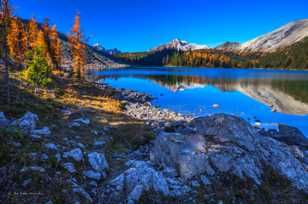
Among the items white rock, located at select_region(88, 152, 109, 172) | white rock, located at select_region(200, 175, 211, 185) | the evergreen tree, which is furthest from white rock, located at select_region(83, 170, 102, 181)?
the evergreen tree

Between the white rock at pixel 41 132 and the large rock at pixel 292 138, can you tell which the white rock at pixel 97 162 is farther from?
the large rock at pixel 292 138

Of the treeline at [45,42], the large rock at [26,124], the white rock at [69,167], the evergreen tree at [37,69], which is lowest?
the white rock at [69,167]

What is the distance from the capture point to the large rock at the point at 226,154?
794 cm

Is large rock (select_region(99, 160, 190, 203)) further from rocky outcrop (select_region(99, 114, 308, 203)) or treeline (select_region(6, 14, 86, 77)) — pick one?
treeline (select_region(6, 14, 86, 77))

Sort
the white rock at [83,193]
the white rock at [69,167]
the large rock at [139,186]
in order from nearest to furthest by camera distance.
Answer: the white rock at [83,193]
the large rock at [139,186]
the white rock at [69,167]

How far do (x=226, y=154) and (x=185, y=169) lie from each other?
1.86 metres

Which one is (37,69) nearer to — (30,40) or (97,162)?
(97,162)

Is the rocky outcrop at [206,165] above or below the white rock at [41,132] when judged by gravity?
below

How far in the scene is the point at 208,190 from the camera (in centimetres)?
718

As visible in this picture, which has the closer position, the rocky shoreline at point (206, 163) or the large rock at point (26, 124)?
the rocky shoreline at point (206, 163)

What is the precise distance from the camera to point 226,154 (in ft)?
27.6

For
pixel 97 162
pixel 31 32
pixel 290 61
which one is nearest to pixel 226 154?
pixel 97 162

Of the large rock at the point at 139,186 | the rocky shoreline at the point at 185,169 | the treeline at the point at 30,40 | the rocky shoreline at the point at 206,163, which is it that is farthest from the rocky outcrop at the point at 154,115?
the treeline at the point at 30,40

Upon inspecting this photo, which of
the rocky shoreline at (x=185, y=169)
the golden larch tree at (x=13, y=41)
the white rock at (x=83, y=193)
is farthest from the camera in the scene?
the golden larch tree at (x=13, y=41)
